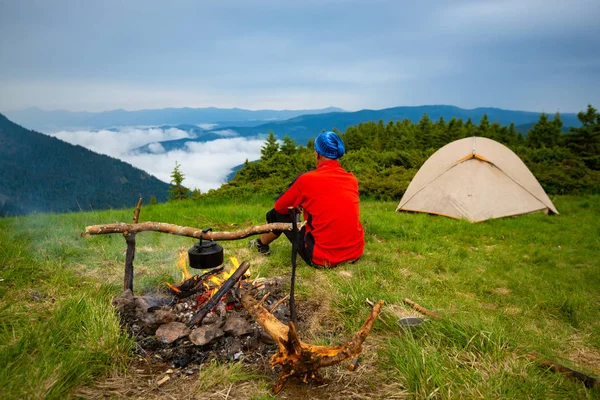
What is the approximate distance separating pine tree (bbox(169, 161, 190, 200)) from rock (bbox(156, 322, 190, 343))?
1354 centimetres

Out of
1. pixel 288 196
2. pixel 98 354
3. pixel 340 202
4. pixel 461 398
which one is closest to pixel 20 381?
pixel 98 354

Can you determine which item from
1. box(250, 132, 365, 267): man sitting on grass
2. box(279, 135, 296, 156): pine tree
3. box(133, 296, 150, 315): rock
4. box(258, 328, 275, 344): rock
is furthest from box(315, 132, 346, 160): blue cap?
box(279, 135, 296, 156): pine tree

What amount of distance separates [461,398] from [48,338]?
8.73 ft

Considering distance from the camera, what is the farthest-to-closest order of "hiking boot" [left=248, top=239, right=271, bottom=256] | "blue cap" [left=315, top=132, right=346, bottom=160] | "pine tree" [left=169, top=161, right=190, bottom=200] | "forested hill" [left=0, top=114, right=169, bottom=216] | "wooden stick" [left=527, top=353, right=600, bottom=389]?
"forested hill" [left=0, top=114, right=169, bottom=216]
"pine tree" [left=169, top=161, right=190, bottom=200]
"hiking boot" [left=248, top=239, right=271, bottom=256]
"blue cap" [left=315, top=132, right=346, bottom=160]
"wooden stick" [left=527, top=353, right=600, bottom=389]

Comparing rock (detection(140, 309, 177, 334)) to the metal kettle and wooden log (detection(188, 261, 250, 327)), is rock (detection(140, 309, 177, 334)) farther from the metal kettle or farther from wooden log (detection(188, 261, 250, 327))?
the metal kettle

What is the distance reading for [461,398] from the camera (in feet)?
7.00

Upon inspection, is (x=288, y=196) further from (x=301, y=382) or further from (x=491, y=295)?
(x=491, y=295)

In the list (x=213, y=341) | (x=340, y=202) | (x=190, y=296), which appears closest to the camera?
(x=213, y=341)

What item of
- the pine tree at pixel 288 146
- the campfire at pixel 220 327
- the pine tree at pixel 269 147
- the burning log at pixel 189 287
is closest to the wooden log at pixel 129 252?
the campfire at pixel 220 327

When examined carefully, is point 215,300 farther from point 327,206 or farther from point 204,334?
point 327,206

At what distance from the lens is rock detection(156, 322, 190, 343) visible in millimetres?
2974

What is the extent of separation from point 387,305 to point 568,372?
136cm

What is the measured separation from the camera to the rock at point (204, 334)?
291 centimetres

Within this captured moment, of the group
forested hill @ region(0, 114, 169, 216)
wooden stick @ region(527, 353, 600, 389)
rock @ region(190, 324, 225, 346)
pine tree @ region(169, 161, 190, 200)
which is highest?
wooden stick @ region(527, 353, 600, 389)
